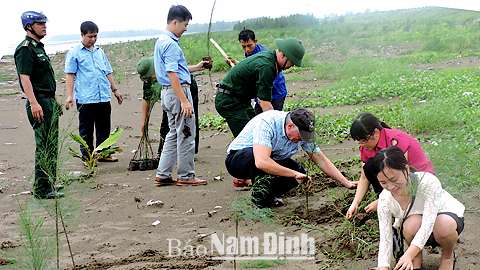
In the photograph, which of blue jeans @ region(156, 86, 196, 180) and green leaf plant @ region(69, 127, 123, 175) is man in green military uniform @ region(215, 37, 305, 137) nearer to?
blue jeans @ region(156, 86, 196, 180)

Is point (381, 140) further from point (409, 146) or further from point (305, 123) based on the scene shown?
point (305, 123)

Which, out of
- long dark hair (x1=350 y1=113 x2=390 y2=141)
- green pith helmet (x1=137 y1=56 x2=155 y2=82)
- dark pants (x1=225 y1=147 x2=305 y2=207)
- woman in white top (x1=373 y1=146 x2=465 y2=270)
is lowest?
dark pants (x1=225 y1=147 x2=305 y2=207)

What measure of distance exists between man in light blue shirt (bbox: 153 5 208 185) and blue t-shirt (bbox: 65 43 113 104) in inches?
57.1

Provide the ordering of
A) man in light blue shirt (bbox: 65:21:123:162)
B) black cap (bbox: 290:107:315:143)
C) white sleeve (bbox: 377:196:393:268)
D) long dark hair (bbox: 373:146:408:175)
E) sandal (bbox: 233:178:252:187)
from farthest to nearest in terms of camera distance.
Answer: man in light blue shirt (bbox: 65:21:123:162) → sandal (bbox: 233:178:252:187) → black cap (bbox: 290:107:315:143) → white sleeve (bbox: 377:196:393:268) → long dark hair (bbox: 373:146:408:175)

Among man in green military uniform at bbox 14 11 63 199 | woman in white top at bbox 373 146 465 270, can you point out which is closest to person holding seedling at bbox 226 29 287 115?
man in green military uniform at bbox 14 11 63 199

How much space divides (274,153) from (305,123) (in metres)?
0.54

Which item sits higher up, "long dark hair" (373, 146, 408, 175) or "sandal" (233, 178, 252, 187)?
"long dark hair" (373, 146, 408, 175)

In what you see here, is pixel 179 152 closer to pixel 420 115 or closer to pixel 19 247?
pixel 19 247

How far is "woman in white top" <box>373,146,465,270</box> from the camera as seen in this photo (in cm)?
224

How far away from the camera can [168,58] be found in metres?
4.23

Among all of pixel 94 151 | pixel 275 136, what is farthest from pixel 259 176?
pixel 94 151

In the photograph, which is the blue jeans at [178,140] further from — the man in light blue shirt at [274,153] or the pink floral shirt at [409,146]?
the pink floral shirt at [409,146]

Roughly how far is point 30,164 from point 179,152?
2.54 meters

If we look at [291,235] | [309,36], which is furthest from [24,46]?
[309,36]
